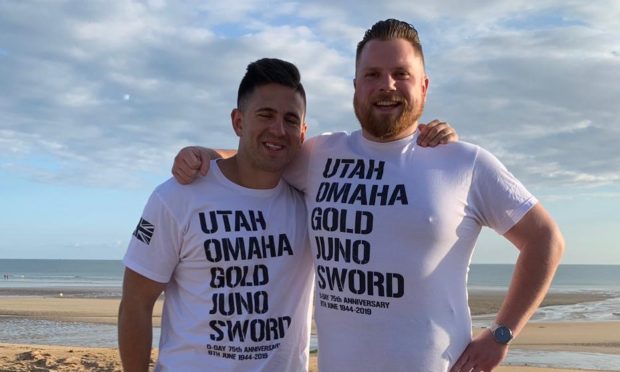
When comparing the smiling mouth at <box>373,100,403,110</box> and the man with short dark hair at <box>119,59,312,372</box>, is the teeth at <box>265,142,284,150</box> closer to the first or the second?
the man with short dark hair at <box>119,59,312,372</box>

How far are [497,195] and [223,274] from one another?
139 centimetres

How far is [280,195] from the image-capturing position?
3.51 m

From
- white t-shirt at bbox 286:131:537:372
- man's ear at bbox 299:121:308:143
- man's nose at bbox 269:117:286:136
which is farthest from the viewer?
man's ear at bbox 299:121:308:143

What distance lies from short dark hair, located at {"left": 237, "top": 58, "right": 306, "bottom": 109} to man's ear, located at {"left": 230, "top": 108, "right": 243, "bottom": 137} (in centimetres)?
4

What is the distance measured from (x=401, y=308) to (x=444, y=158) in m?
0.77

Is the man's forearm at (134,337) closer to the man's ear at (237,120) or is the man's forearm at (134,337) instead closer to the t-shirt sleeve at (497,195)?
the man's ear at (237,120)

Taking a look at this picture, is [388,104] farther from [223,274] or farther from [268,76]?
[223,274]

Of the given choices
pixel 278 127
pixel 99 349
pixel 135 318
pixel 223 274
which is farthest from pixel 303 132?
pixel 99 349

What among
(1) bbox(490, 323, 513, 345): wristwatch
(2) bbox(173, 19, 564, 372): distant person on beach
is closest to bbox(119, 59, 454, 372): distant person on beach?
(2) bbox(173, 19, 564, 372): distant person on beach

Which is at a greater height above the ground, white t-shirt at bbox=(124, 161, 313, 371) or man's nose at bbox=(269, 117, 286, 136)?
man's nose at bbox=(269, 117, 286, 136)

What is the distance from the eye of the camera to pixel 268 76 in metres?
3.37

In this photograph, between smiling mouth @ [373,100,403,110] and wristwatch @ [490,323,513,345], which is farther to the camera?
smiling mouth @ [373,100,403,110]

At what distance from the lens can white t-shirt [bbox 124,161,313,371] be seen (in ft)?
10.4

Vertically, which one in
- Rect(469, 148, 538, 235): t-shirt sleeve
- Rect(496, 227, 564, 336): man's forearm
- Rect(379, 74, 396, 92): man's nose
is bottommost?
Rect(496, 227, 564, 336): man's forearm
